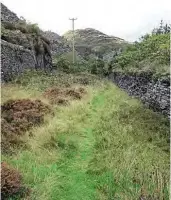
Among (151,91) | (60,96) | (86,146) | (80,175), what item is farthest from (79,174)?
(151,91)

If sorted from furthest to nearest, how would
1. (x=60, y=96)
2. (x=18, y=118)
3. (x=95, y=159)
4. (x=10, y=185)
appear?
1. (x=60, y=96)
2. (x=18, y=118)
3. (x=95, y=159)
4. (x=10, y=185)

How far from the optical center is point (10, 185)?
23.7ft

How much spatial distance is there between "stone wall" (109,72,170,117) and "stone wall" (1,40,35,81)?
698 cm

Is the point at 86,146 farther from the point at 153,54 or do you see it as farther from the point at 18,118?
the point at 153,54

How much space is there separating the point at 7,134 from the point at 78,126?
10.3 feet

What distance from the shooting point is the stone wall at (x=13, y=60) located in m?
22.2

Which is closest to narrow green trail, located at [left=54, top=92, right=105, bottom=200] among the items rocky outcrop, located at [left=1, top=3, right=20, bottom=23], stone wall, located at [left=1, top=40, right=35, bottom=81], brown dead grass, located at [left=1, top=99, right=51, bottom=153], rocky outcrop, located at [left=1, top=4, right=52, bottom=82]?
brown dead grass, located at [left=1, top=99, right=51, bottom=153]

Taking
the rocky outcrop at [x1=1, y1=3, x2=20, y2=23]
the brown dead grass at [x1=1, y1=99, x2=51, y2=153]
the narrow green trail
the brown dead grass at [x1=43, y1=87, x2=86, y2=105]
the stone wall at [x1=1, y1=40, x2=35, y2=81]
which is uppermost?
the rocky outcrop at [x1=1, y1=3, x2=20, y2=23]

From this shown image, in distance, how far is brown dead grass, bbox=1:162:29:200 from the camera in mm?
7121

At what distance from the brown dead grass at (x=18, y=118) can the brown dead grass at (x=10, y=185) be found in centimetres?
188

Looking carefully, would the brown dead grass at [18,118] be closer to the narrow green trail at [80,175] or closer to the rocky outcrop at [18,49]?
the narrow green trail at [80,175]

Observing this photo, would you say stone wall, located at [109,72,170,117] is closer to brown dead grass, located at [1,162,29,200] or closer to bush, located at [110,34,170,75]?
bush, located at [110,34,170,75]

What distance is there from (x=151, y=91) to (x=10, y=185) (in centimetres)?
1238

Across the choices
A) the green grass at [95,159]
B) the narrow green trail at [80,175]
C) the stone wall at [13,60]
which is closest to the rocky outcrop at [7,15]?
the stone wall at [13,60]
